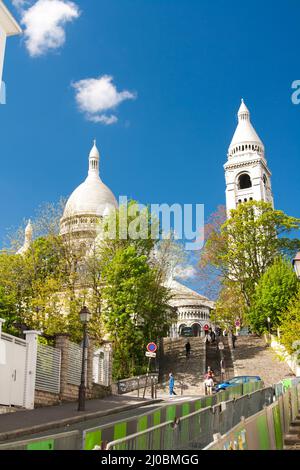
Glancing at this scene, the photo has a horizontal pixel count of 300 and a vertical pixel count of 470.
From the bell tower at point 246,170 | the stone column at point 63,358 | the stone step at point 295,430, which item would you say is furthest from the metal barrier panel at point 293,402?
the bell tower at point 246,170

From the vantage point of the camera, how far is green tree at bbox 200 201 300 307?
4825cm

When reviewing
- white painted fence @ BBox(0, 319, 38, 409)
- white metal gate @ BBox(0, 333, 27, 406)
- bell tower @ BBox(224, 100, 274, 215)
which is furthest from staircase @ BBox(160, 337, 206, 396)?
bell tower @ BBox(224, 100, 274, 215)

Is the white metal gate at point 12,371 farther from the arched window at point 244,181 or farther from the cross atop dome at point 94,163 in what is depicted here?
the cross atop dome at point 94,163

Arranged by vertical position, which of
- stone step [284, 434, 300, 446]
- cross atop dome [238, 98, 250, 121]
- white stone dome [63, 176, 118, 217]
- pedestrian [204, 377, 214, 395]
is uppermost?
cross atop dome [238, 98, 250, 121]

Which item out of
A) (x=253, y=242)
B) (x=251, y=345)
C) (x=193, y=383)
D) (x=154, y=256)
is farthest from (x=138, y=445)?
(x=253, y=242)

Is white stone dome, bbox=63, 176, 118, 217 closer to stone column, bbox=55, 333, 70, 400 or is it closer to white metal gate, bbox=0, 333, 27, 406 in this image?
stone column, bbox=55, 333, 70, 400

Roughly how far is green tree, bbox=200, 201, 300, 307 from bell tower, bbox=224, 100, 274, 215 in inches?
1455

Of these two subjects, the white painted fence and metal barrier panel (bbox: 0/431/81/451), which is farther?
the white painted fence

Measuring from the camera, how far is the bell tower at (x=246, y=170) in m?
87.9

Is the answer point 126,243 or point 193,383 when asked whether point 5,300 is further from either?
point 193,383

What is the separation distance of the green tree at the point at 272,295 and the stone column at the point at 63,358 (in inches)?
1057

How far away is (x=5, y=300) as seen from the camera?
33.8m

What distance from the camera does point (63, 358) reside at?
20047 mm

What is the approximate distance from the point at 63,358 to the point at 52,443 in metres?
16.5
